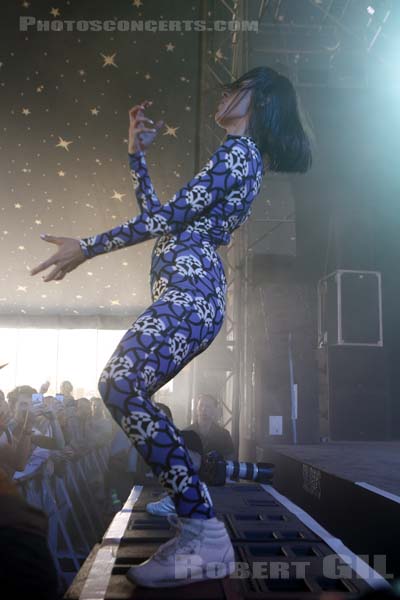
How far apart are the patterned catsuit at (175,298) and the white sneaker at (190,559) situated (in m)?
→ 0.03

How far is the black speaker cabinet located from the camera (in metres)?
5.22

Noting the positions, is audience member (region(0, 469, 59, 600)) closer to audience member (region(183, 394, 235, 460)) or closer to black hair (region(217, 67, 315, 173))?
black hair (region(217, 67, 315, 173))

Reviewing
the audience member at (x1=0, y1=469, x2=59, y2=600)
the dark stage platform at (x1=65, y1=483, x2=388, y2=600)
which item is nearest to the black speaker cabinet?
the dark stage platform at (x1=65, y1=483, x2=388, y2=600)

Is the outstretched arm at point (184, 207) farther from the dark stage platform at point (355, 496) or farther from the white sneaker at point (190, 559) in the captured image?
the dark stage platform at point (355, 496)

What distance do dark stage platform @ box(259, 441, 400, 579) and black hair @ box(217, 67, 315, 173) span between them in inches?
43.3

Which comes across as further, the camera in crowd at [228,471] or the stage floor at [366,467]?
the camera in crowd at [228,471]

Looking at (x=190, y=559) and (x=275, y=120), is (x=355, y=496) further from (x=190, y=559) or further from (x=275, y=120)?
(x=275, y=120)

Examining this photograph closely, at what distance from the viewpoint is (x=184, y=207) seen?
4.55 ft

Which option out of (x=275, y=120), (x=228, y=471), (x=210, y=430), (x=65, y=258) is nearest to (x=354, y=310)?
(x=210, y=430)

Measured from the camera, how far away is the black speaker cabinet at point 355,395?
5.22 m

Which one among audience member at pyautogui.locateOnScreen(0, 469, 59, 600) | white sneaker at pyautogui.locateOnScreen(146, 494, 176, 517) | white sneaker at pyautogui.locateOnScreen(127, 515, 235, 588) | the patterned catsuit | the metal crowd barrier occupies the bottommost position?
the metal crowd barrier

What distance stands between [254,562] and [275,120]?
126cm

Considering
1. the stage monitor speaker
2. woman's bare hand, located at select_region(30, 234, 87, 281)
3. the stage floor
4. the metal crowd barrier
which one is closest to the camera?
woman's bare hand, located at select_region(30, 234, 87, 281)

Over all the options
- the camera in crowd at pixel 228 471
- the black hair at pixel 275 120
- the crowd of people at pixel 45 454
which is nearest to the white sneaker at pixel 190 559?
the crowd of people at pixel 45 454
